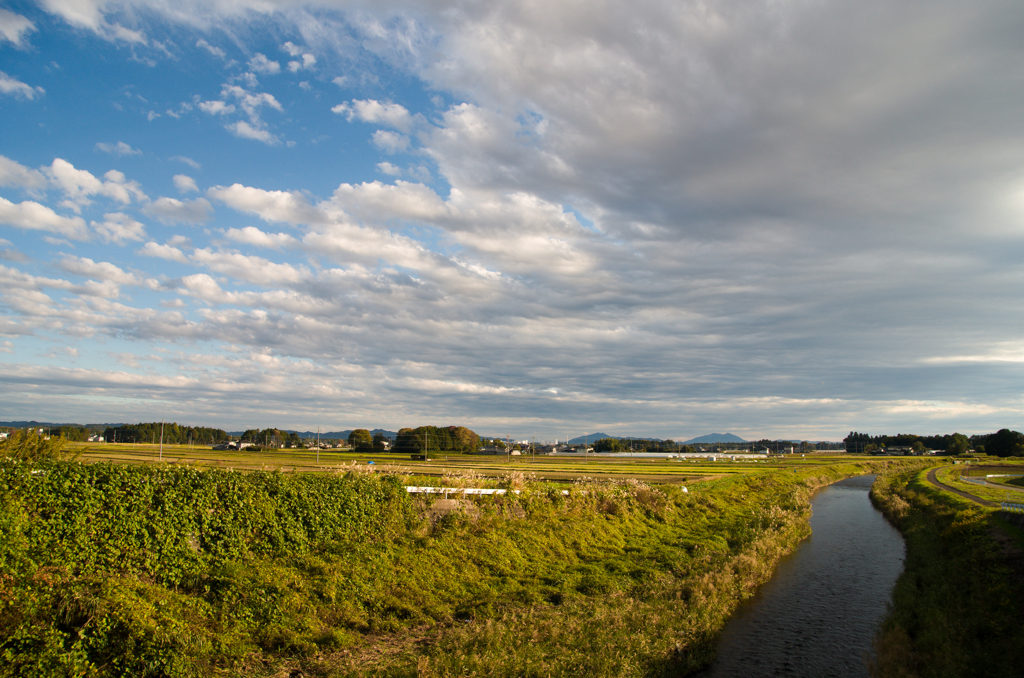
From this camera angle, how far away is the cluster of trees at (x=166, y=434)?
11850cm

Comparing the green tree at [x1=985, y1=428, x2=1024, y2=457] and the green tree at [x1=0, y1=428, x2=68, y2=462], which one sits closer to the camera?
the green tree at [x1=0, y1=428, x2=68, y2=462]

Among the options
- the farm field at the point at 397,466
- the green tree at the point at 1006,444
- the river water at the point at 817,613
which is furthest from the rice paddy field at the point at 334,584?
the green tree at the point at 1006,444

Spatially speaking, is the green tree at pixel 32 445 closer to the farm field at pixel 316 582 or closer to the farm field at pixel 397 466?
the farm field at pixel 397 466

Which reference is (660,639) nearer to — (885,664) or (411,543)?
(885,664)

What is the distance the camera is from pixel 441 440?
513ft

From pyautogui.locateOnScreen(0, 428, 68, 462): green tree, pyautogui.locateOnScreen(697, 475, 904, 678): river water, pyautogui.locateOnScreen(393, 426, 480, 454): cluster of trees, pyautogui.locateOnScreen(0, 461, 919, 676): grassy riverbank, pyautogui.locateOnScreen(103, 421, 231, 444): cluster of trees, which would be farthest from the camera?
pyautogui.locateOnScreen(393, 426, 480, 454): cluster of trees

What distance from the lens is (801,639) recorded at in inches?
862

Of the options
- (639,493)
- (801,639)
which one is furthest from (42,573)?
(639,493)

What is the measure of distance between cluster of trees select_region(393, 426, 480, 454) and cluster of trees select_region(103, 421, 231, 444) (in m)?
53.9

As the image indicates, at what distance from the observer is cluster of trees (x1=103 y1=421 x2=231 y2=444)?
118 metres

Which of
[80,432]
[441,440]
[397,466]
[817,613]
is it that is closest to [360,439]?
[441,440]

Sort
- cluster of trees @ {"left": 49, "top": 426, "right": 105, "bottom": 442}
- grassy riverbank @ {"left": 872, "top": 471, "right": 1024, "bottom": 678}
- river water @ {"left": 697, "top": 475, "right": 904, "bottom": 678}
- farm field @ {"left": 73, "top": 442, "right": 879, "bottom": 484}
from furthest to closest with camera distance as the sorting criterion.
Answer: cluster of trees @ {"left": 49, "top": 426, "right": 105, "bottom": 442}, farm field @ {"left": 73, "top": 442, "right": 879, "bottom": 484}, river water @ {"left": 697, "top": 475, "right": 904, "bottom": 678}, grassy riverbank @ {"left": 872, "top": 471, "right": 1024, "bottom": 678}

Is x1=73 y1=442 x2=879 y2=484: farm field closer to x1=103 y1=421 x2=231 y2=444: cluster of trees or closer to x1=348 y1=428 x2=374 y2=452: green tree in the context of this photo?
x1=103 y1=421 x2=231 y2=444: cluster of trees

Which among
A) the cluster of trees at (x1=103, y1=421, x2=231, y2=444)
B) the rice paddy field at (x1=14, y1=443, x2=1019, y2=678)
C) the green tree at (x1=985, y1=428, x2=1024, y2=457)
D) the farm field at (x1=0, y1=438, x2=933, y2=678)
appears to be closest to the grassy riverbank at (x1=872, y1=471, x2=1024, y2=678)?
the rice paddy field at (x1=14, y1=443, x2=1019, y2=678)
